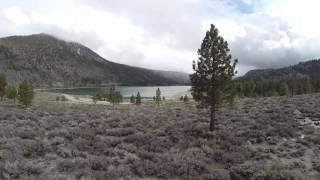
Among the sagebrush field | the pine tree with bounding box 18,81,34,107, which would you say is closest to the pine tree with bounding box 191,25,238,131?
the sagebrush field

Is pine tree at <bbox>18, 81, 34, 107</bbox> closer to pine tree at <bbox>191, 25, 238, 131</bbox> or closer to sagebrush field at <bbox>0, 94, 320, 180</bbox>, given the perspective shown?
sagebrush field at <bbox>0, 94, 320, 180</bbox>

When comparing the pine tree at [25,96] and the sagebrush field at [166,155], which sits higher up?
the pine tree at [25,96]

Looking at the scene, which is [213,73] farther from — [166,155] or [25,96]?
[25,96]

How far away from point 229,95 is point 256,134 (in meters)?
3.14

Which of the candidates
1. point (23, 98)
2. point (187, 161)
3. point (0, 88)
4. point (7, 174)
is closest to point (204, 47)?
point (187, 161)

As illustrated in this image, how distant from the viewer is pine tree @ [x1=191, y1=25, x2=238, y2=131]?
19.2 m

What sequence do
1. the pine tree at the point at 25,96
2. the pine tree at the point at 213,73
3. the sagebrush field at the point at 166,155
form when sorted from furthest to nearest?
the pine tree at the point at 25,96 → the pine tree at the point at 213,73 → the sagebrush field at the point at 166,155

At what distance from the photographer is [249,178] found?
10242 millimetres

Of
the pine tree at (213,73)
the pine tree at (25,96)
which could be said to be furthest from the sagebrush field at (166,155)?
the pine tree at (25,96)

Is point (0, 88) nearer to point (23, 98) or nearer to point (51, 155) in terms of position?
point (23, 98)

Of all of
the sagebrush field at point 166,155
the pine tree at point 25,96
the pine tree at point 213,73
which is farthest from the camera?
the pine tree at point 25,96

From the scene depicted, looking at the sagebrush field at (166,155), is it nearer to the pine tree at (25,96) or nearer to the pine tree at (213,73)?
the pine tree at (213,73)

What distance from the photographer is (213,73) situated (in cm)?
1925

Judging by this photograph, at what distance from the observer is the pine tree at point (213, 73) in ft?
62.8
